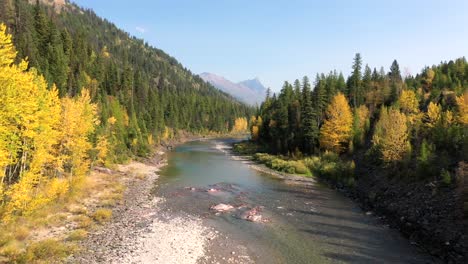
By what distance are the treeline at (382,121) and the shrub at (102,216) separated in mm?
33498

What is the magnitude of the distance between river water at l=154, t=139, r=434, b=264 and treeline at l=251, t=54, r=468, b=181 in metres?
10.6

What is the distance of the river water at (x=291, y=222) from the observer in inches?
1011

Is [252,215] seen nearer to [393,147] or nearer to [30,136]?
[30,136]

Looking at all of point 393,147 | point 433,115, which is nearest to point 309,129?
point 433,115

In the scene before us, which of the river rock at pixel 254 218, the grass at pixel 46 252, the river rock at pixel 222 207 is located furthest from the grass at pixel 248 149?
the grass at pixel 46 252

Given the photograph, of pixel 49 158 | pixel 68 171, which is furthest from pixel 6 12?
pixel 49 158

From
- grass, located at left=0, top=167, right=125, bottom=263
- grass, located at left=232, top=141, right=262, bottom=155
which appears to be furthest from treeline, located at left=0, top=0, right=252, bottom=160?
grass, located at left=232, top=141, right=262, bottom=155

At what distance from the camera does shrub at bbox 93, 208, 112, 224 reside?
3155 cm

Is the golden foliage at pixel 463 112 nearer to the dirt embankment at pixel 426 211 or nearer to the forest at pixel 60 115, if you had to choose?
the dirt embankment at pixel 426 211

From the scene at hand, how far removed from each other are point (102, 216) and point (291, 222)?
1802 cm

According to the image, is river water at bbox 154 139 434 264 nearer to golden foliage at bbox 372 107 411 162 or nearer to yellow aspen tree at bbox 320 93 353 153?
golden foliage at bbox 372 107 411 162

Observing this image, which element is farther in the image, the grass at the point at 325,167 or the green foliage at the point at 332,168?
the grass at the point at 325,167

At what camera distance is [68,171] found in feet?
Answer: 141

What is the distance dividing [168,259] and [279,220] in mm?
13227
